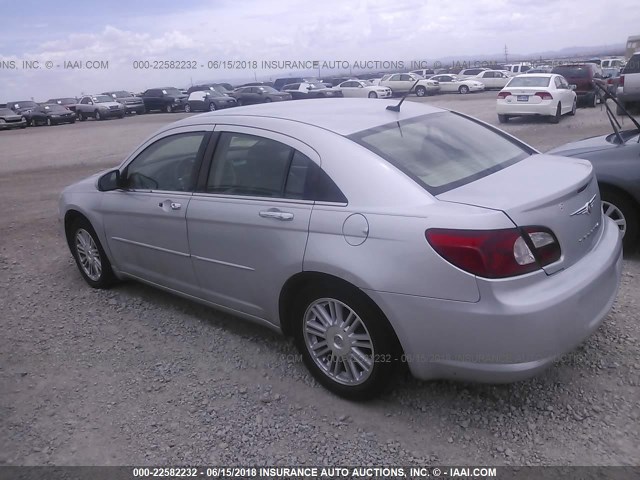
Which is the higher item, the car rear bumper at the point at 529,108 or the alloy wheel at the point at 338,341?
the car rear bumper at the point at 529,108

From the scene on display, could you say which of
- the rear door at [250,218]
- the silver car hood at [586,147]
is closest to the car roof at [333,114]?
the rear door at [250,218]

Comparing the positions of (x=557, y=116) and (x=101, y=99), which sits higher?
(x=101, y=99)

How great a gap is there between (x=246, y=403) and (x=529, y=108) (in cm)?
1546

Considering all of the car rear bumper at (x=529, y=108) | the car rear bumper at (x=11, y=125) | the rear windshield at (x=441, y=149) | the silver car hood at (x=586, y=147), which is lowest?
the car rear bumper at (x=11, y=125)

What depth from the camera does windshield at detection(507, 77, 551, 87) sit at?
1694cm

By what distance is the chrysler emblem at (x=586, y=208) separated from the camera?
2957 millimetres

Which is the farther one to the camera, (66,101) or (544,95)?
(66,101)

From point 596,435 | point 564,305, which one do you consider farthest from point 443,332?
point 596,435

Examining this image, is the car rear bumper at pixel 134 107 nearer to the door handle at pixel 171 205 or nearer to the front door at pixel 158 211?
the front door at pixel 158 211

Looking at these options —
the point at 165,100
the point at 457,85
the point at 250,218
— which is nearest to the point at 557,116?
the point at 250,218

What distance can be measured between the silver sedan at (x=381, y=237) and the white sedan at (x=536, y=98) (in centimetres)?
1373

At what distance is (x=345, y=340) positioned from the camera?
308 centimetres

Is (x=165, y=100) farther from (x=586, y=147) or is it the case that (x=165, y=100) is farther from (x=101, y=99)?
(x=586, y=147)

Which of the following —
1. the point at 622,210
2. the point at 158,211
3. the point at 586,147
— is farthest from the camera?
the point at 586,147
